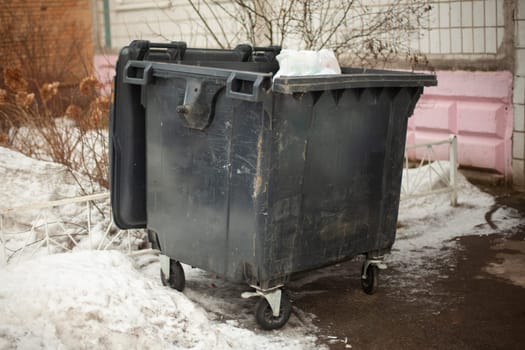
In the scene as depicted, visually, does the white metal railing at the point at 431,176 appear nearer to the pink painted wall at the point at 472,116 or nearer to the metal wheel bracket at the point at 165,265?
the pink painted wall at the point at 472,116

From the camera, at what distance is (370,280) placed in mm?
5012

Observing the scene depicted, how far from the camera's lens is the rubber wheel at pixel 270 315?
4.40 m

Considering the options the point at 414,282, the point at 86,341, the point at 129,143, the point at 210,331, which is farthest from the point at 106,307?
the point at 414,282

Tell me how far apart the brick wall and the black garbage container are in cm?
727

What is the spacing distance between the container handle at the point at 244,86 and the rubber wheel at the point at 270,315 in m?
1.13

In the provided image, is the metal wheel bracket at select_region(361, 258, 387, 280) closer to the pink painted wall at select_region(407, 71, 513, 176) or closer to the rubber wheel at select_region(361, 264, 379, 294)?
the rubber wheel at select_region(361, 264, 379, 294)

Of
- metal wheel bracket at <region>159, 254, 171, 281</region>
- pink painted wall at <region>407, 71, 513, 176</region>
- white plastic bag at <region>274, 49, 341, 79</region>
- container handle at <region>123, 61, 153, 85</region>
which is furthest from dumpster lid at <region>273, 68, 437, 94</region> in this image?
pink painted wall at <region>407, 71, 513, 176</region>

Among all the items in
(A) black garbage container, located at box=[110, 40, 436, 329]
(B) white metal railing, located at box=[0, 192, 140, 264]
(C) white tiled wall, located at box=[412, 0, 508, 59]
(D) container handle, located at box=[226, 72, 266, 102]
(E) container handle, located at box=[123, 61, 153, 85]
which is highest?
(C) white tiled wall, located at box=[412, 0, 508, 59]

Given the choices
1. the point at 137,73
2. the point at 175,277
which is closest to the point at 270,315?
the point at 175,277

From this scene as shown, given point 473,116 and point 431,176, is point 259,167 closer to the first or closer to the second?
point 431,176

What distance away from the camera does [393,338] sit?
14.2 ft

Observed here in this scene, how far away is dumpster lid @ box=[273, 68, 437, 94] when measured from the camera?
13.0ft

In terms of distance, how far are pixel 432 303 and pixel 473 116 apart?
3.34m

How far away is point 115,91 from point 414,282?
2.24 meters
